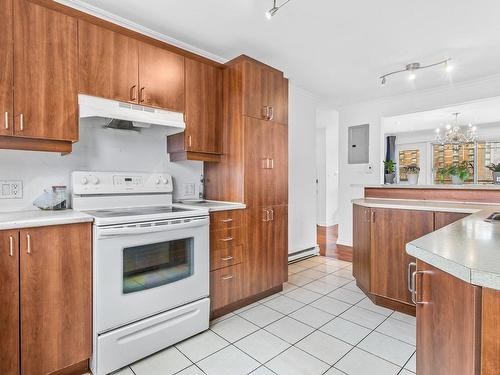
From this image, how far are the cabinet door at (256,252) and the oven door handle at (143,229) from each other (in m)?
0.65

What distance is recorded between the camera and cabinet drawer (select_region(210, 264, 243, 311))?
92.4 inches

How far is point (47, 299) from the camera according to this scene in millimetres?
1572

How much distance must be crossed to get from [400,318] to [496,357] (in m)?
2.01

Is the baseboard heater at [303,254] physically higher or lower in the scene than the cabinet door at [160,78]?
lower

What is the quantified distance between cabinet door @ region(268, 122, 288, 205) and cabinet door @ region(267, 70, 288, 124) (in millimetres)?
95

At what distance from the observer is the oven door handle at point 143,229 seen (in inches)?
66.4

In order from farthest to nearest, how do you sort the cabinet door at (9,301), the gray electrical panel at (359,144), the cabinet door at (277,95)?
the gray electrical panel at (359,144) → the cabinet door at (277,95) → the cabinet door at (9,301)

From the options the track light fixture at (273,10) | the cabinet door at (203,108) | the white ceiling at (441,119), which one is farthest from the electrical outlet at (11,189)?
the white ceiling at (441,119)

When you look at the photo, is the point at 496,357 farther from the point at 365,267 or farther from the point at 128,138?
the point at 128,138

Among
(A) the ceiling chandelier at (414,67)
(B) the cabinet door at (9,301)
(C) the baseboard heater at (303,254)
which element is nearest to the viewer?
(B) the cabinet door at (9,301)

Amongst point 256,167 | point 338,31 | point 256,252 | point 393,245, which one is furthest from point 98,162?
point 393,245

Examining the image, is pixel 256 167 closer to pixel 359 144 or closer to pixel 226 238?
pixel 226 238

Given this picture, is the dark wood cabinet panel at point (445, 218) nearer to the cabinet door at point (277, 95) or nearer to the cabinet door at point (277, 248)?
the cabinet door at point (277, 248)

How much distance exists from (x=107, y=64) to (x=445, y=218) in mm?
2847
